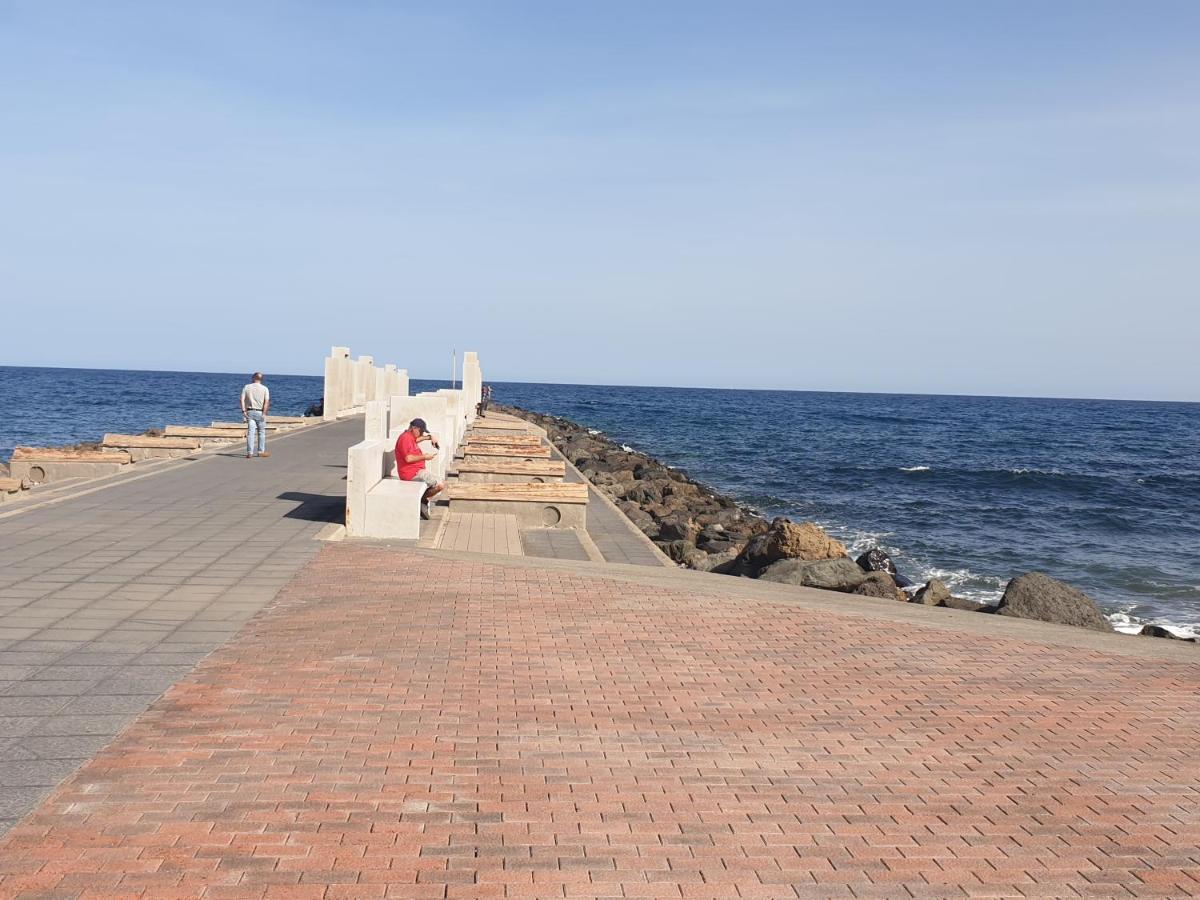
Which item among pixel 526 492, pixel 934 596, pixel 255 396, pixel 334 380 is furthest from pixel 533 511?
pixel 334 380

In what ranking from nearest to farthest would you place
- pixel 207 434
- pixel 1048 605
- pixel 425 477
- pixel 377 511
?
pixel 377 511 → pixel 1048 605 → pixel 425 477 → pixel 207 434

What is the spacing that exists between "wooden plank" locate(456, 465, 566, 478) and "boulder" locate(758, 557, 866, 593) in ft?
14.3

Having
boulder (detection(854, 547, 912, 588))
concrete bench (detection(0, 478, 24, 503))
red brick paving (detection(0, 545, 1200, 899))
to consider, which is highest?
concrete bench (detection(0, 478, 24, 503))

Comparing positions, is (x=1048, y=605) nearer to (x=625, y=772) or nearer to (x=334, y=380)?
(x=625, y=772)

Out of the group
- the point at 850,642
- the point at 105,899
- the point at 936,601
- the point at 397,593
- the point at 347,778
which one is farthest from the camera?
the point at 936,601

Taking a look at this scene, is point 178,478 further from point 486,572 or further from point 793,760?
point 793,760

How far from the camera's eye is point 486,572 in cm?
954

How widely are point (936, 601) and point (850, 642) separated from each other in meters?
5.82

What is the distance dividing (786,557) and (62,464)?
11427 millimetres

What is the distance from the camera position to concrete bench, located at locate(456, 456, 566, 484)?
1630cm

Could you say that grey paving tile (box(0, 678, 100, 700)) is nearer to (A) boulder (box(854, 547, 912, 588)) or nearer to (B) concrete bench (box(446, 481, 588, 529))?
(B) concrete bench (box(446, 481, 588, 529))

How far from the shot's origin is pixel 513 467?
1662 centimetres

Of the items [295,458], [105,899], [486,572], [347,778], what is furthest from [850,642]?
[295,458]

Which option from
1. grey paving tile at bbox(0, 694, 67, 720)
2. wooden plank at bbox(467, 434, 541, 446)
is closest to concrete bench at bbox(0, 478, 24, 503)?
wooden plank at bbox(467, 434, 541, 446)
